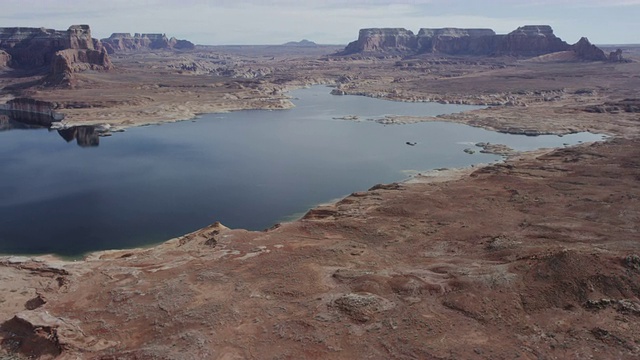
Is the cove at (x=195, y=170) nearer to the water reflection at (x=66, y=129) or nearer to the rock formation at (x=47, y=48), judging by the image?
the water reflection at (x=66, y=129)

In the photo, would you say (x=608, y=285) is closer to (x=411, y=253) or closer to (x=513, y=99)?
(x=411, y=253)

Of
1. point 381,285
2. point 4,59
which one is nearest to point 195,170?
point 381,285

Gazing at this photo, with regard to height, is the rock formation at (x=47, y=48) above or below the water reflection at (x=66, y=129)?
above

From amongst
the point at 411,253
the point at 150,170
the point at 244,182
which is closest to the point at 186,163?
the point at 150,170

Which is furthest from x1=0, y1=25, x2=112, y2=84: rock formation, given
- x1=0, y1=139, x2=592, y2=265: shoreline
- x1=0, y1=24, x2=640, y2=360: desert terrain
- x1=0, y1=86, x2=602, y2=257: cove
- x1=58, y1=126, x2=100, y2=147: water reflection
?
x1=0, y1=24, x2=640, y2=360: desert terrain

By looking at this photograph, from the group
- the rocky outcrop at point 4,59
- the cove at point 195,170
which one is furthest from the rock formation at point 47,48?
the cove at point 195,170

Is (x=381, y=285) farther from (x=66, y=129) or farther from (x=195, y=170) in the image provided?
(x=66, y=129)
